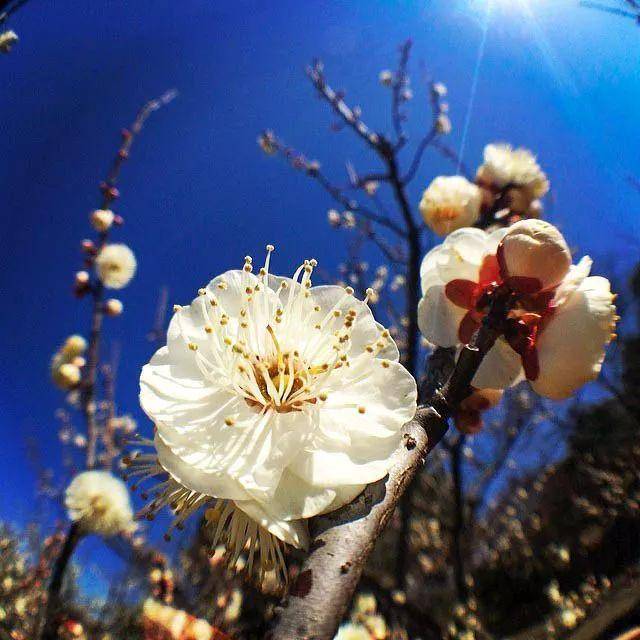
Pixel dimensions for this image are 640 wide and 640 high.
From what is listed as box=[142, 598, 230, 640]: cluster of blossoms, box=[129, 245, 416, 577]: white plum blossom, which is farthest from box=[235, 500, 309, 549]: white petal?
box=[142, 598, 230, 640]: cluster of blossoms

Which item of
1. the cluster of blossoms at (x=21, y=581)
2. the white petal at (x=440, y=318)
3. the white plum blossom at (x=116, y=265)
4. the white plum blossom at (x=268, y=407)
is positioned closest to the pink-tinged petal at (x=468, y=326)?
the white petal at (x=440, y=318)

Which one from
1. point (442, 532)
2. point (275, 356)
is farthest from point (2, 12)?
point (442, 532)

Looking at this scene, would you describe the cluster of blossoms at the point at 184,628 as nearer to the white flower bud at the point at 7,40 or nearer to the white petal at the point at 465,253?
the white petal at the point at 465,253

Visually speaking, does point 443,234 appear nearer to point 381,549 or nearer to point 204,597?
point 204,597

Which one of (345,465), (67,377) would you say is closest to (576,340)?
(345,465)

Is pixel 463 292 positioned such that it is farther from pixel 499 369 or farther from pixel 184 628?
pixel 184 628

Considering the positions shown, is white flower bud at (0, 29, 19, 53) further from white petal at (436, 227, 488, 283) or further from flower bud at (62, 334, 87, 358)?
flower bud at (62, 334, 87, 358)
